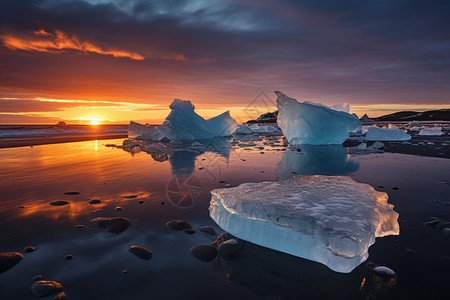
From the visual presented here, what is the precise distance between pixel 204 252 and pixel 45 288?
1129 mm

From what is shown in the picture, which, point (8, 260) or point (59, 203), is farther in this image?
point (59, 203)

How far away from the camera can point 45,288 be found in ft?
5.17

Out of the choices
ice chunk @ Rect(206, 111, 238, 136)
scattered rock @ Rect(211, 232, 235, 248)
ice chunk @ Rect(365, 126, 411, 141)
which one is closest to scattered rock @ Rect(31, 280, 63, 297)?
scattered rock @ Rect(211, 232, 235, 248)

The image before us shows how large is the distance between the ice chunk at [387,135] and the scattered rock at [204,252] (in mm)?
16324

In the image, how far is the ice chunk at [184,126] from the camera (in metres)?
14.5

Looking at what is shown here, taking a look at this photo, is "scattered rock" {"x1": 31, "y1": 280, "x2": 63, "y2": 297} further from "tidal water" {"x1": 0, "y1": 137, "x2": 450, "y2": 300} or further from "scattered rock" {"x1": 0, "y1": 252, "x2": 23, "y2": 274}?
"scattered rock" {"x1": 0, "y1": 252, "x2": 23, "y2": 274}

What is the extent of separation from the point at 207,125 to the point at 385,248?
14.7 metres

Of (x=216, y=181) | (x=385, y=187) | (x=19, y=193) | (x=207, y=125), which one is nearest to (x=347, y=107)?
(x=207, y=125)

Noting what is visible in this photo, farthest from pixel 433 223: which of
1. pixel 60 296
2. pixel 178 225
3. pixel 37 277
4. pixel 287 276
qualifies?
pixel 37 277

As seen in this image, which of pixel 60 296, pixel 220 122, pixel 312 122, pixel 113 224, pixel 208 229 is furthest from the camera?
pixel 220 122

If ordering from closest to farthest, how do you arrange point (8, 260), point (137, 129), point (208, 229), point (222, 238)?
point (8, 260)
point (222, 238)
point (208, 229)
point (137, 129)

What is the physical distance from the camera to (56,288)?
1586 mm

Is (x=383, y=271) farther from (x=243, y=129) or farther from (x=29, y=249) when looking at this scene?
(x=243, y=129)

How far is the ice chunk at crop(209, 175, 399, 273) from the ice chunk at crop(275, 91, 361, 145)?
8.51m
